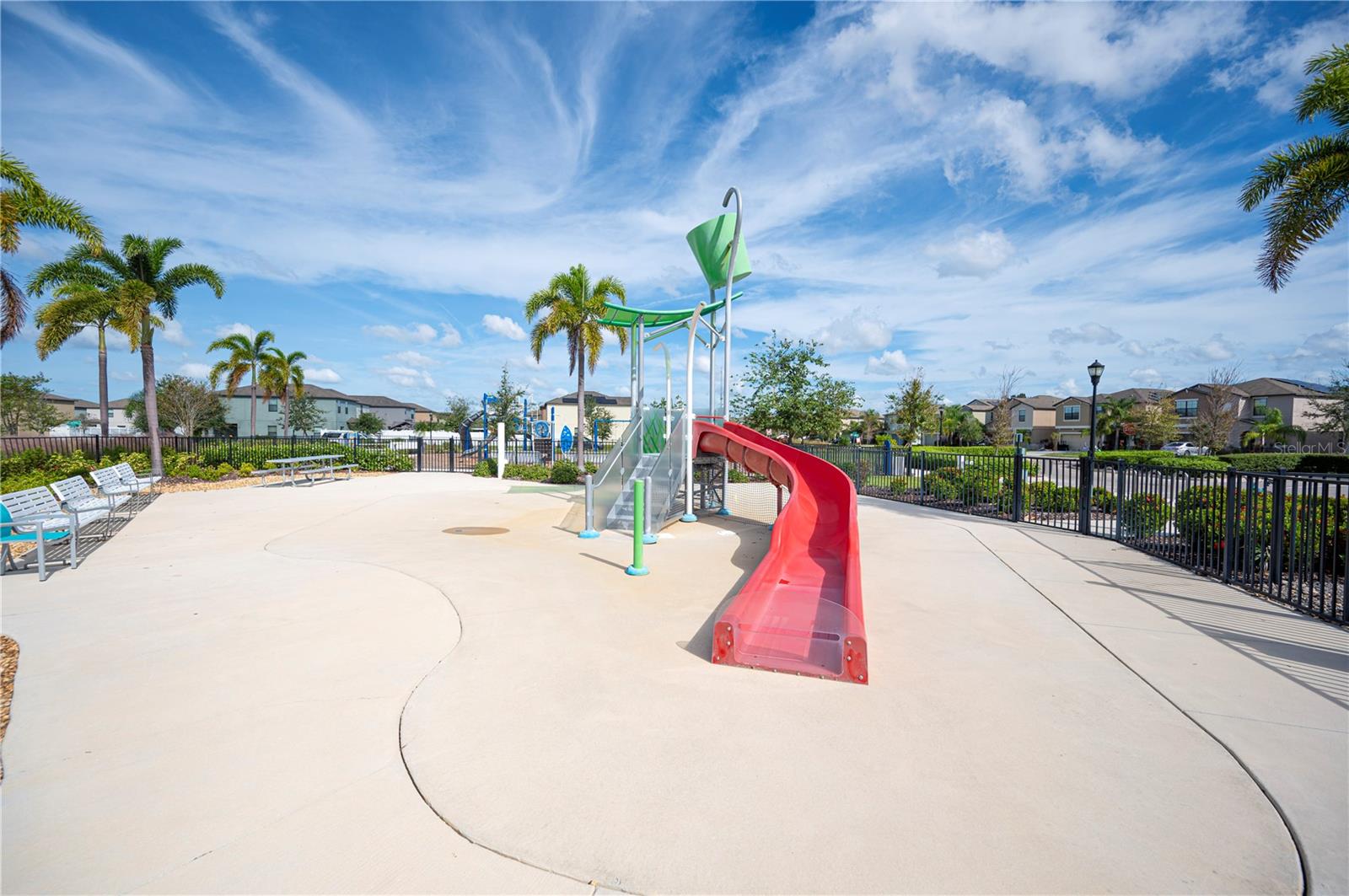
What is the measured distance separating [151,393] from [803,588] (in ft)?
74.4

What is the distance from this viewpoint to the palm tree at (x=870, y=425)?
6262cm

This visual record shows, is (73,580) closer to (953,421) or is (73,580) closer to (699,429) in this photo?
(699,429)

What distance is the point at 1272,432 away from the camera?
47.0 meters

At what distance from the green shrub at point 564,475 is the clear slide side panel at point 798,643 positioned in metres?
15.1

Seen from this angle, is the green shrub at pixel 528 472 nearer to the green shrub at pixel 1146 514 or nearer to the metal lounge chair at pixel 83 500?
the metal lounge chair at pixel 83 500

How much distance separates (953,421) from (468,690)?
6937 centimetres

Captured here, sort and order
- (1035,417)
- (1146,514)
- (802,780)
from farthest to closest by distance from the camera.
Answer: (1035,417) → (1146,514) → (802,780)

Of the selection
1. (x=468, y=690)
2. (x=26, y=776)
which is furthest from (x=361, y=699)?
(x=26, y=776)

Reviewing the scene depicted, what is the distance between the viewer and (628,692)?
13.7 feet

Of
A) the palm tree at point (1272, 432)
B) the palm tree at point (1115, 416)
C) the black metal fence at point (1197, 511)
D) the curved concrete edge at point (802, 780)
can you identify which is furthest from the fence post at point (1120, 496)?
the palm tree at point (1115, 416)

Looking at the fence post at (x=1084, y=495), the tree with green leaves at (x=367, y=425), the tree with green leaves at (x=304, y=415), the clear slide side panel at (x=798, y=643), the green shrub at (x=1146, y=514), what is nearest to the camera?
the clear slide side panel at (x=798, y=643)

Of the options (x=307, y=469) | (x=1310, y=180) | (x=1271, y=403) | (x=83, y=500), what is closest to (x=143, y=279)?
(x=307, y=469)

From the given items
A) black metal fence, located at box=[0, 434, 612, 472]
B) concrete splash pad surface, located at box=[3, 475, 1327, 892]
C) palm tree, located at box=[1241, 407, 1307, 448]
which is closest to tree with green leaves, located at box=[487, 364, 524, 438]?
black metal fence, located at box=[0, 434, 612, 472]

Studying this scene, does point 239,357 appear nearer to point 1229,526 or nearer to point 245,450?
point 245,450
